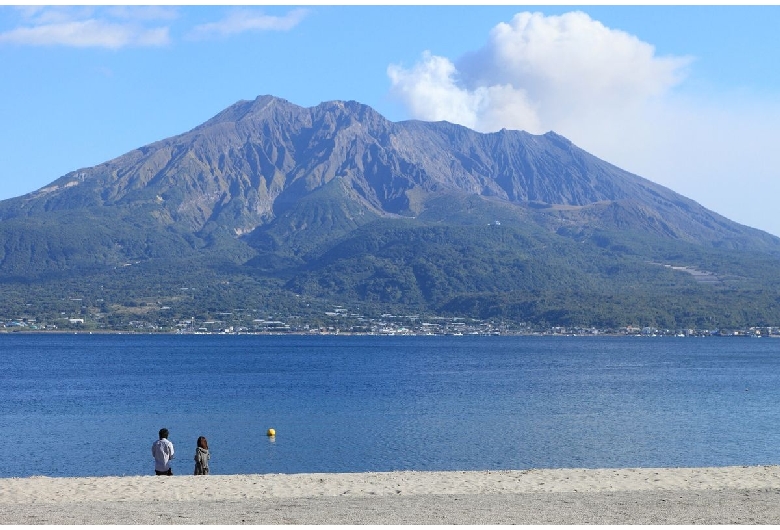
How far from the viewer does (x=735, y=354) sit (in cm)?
16675

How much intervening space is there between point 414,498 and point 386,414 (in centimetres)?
4154

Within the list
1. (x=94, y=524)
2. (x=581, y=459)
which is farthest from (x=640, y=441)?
(x=94, y=524)

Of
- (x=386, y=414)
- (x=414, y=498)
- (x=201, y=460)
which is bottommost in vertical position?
(x=386, y=414)

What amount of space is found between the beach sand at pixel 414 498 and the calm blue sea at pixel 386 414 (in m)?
12.8

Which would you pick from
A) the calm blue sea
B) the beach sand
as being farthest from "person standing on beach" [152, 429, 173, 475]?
the calm blue sea

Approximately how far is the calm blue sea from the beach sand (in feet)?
42.0

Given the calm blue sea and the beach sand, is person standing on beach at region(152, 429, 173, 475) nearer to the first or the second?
the beach sand

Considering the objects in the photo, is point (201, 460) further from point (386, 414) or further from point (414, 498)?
point (386, 414)

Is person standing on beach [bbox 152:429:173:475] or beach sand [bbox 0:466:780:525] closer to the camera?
beach sand [bbox 0:466:780:525]

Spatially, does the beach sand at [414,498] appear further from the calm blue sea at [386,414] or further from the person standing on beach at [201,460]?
the calm blue sea at [386,414]

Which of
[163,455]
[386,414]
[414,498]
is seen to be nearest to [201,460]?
[163,455]

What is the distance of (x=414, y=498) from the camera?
24.9 metres

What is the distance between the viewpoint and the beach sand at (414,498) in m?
21.2

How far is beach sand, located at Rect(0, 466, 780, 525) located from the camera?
69.7 ft
